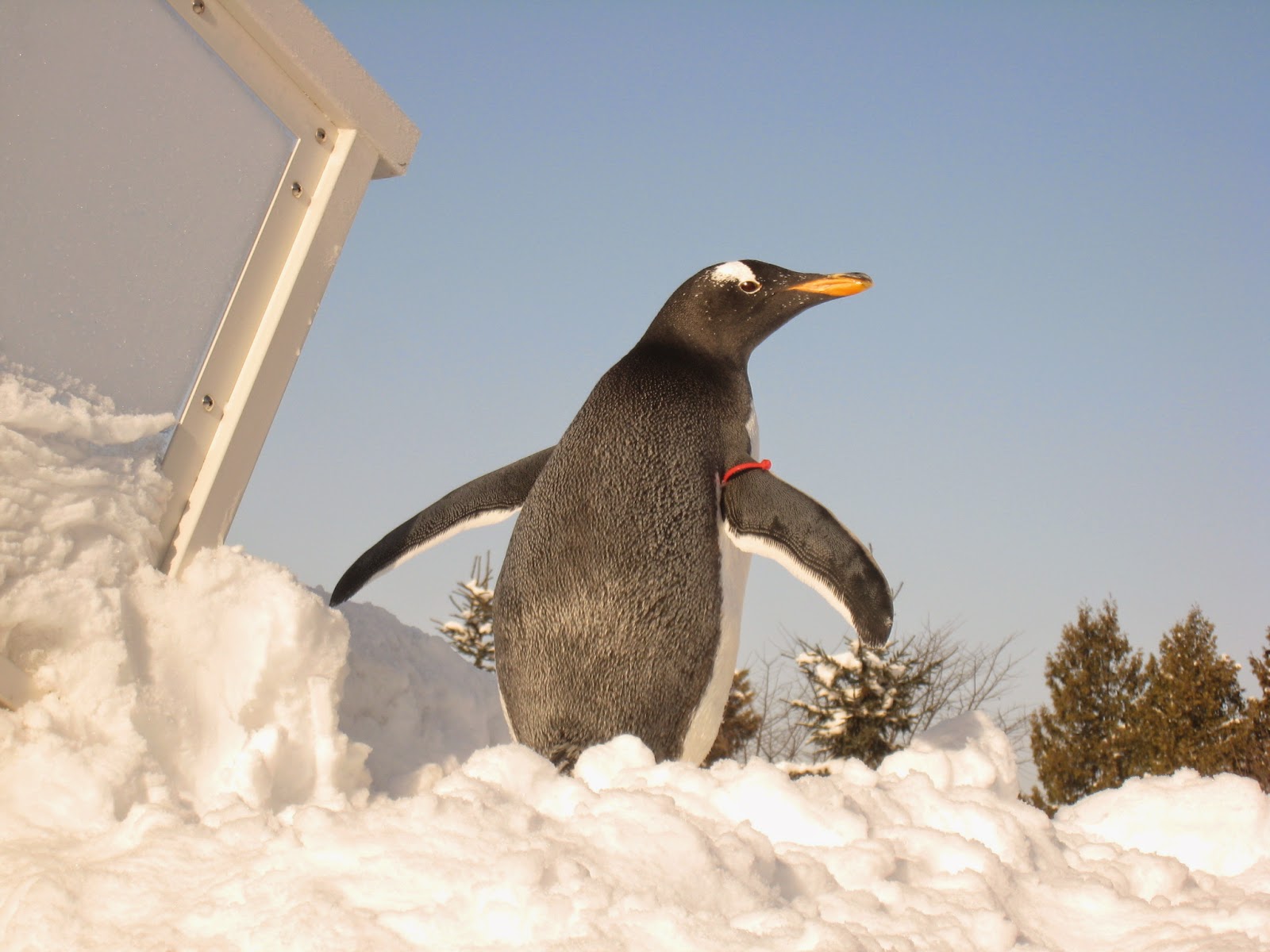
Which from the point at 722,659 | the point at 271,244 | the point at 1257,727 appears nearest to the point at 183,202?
the point at 271,244

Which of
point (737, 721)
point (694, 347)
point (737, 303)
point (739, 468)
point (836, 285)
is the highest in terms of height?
point (836, 285)

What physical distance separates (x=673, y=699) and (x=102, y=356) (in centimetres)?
148

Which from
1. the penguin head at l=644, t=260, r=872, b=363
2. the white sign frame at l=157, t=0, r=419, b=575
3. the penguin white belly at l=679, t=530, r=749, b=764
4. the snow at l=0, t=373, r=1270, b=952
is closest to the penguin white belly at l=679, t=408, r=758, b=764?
the penguin white belly at l=679, t=530, r=749, b=764

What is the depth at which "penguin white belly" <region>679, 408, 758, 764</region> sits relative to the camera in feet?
8.27

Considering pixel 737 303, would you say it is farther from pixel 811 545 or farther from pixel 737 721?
pixel 737 721

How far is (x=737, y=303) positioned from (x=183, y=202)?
150 cm

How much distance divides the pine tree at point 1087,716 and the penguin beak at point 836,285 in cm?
1100

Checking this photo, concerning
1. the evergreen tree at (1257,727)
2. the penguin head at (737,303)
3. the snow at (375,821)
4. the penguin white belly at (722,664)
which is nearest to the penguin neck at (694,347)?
the penguin head at (737,303)

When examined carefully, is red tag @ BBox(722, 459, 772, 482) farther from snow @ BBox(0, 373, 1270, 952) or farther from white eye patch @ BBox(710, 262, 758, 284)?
snow @ BBox(0, 373, 1270, 952)

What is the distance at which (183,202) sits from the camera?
232 cm

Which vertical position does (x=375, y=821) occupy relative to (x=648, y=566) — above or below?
below

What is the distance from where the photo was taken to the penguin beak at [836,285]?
9.89 feet

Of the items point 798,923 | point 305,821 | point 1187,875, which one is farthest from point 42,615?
point 1187,875

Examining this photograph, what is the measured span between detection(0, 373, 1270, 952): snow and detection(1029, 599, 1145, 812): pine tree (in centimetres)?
1168
